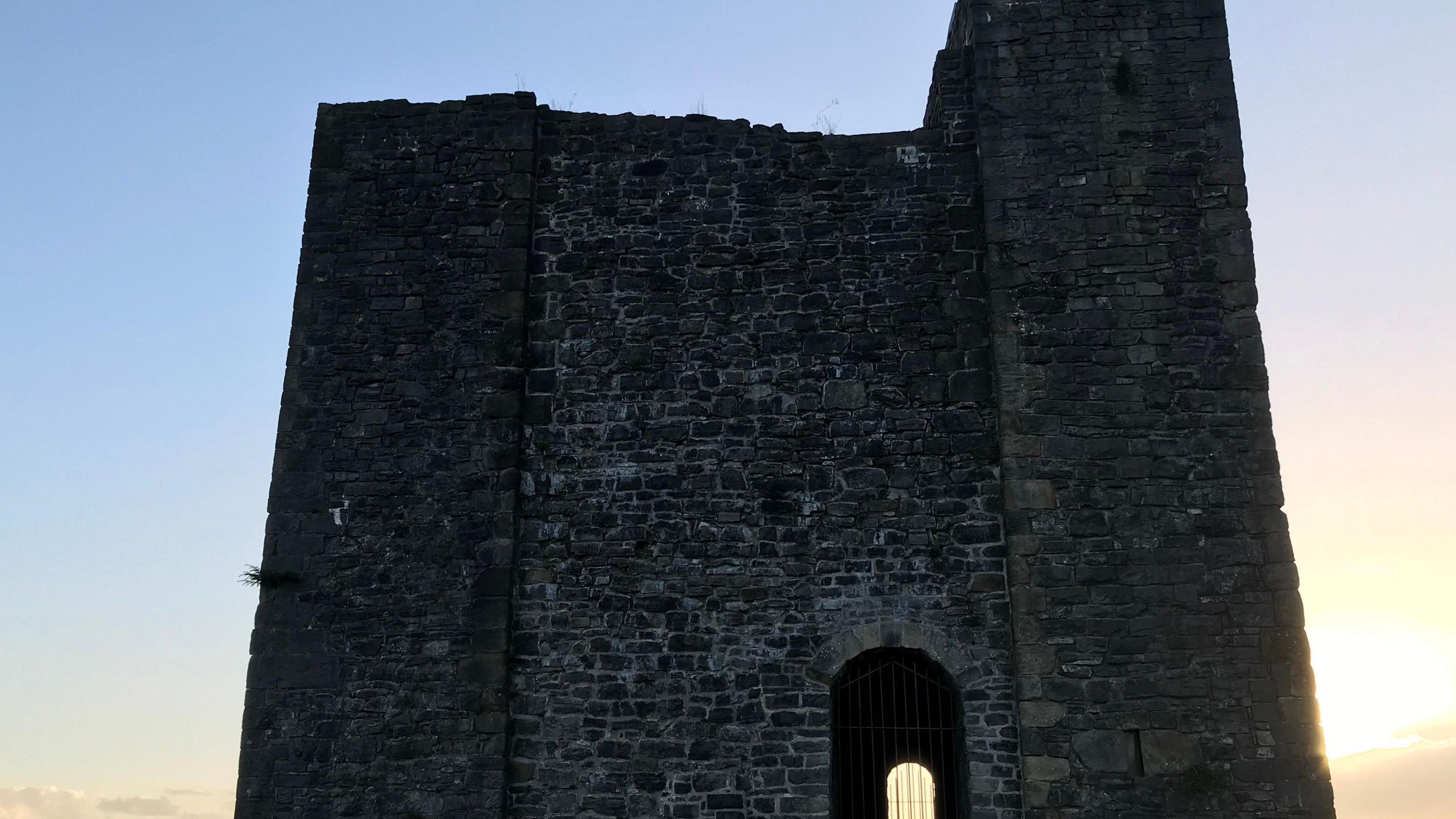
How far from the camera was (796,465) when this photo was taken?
9641mm

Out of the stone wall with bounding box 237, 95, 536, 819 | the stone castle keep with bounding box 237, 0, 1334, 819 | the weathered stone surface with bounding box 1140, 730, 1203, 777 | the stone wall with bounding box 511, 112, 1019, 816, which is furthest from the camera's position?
the stone wall with bounding box 237, 95, 536, 819

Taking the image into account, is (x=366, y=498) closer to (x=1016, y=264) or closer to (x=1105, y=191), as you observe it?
(x=1016, y=264)

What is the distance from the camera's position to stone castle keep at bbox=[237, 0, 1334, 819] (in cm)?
892

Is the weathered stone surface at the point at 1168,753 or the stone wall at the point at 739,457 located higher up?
the stone wall at the point at 739,457

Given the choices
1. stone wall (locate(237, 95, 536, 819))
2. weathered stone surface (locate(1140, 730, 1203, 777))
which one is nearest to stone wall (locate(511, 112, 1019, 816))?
stone wall (locate(237, 95, 536, 819))

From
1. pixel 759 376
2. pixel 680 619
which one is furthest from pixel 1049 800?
pixel 759 376

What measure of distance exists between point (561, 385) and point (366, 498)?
183cm

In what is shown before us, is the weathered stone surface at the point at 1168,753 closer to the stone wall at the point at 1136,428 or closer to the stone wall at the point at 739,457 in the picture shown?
the stone wall at the point at 1136,428

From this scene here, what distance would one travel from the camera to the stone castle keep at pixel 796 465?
29.3ft

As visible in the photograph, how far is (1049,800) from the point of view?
8.57 meters

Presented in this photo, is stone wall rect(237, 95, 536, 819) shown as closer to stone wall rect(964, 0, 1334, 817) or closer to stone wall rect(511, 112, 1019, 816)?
stone wall rect(511, 112, 1019, 816)

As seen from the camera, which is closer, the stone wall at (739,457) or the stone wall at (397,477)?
the stone wall at (739,457)

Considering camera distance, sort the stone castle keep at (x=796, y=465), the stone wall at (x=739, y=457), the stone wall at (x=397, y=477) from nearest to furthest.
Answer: the stone castle keep at (x=796, y=465) → the stone wall at (x=739, y=457) → the stone wall at (x=397, y=477)

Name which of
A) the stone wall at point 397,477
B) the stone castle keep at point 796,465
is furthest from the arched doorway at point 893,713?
the stone wall at point 397,477
